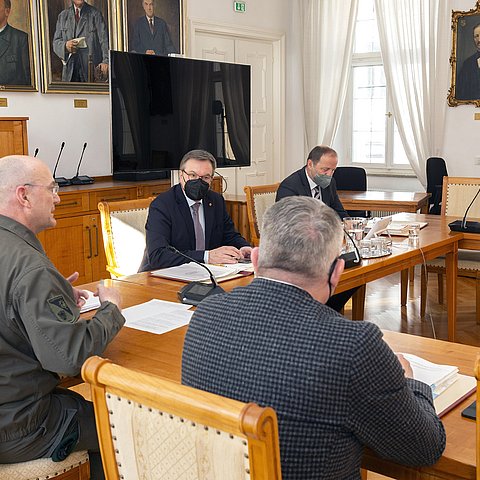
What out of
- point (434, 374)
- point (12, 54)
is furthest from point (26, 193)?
point (12, 54)

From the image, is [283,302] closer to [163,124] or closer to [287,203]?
[287,203]

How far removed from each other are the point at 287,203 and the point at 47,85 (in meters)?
4.61

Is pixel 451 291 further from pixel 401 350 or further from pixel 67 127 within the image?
pixel 67 127

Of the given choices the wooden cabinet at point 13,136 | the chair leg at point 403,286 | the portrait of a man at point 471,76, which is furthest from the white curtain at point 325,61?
the wooden cabinet at point 13,136

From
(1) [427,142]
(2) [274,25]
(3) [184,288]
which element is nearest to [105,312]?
(3) [184,288]

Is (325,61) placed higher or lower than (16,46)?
higher

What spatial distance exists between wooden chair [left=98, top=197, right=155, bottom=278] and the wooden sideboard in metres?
1.37

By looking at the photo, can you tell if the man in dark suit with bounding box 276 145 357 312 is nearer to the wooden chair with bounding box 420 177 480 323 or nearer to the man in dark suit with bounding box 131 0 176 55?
the wooden chair with bounding box 420 177 480 323

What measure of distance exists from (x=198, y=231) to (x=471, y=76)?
468 cm

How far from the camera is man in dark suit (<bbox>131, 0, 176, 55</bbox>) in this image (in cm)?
650

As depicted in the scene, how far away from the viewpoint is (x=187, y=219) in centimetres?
381

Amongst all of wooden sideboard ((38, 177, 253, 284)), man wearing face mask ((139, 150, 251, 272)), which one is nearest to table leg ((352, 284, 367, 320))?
man wearing face mask ((139, 150, 251, 272))

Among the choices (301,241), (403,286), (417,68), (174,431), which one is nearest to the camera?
(174,431)

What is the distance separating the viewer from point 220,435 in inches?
47.2
